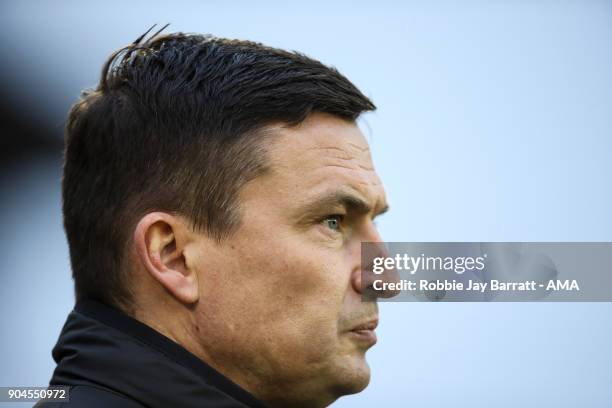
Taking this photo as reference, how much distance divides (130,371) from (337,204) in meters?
0.85

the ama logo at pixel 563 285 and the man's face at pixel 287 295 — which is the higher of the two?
the ama logo at pixel 563 285

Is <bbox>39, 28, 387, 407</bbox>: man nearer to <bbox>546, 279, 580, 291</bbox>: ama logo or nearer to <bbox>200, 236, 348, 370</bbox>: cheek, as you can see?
<bbox>200, 236, 348, 370</bbox>: cheek

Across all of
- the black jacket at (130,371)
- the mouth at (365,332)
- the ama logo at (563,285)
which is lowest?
the black jacket at (130,371)

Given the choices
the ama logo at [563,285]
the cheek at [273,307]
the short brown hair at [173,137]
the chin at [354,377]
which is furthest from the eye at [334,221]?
the ama logo at [563,285]

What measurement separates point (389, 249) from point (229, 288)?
2.26 feet

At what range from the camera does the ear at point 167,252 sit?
3463mm

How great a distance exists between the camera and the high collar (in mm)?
3268

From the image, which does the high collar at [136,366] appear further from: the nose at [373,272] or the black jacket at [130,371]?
the nose at [373,272]

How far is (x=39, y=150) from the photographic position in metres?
4.66

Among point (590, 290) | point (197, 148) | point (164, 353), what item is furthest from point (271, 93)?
point (590, 290)

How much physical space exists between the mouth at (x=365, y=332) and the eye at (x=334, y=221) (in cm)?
32

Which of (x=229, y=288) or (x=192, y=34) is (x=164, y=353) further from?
(x=192, y=34)

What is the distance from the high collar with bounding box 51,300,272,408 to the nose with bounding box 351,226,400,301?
50 centimetres

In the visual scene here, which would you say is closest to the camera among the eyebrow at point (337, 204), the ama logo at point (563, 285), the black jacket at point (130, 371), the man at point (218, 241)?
the black jacket at point (130, 371)
